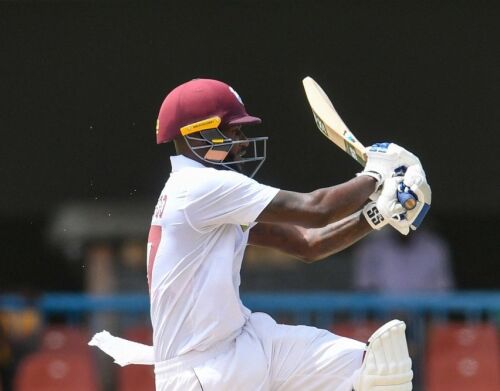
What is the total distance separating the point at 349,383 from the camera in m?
4.25

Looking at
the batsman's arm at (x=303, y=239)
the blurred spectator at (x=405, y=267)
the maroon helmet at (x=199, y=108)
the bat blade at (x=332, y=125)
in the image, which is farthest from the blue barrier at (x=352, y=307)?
the maroon helmet at (x=199, y=108)

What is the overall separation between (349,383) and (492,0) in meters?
6.00

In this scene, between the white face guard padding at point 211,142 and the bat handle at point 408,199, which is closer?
the bat handle at point 408,199

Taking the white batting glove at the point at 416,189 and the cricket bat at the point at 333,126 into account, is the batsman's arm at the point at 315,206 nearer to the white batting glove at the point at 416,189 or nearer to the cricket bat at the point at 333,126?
the white batting glove at the point at 416,189

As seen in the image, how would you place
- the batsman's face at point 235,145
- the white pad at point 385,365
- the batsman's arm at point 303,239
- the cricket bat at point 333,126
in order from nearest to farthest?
the white pad at point 385,365, the batsman's face at point 235,145, the cricket bat at point 333,126, the batsman's arm at point 303,239

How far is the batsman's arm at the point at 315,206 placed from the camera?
4.23 meters

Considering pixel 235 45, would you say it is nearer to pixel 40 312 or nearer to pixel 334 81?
pixel 334 81

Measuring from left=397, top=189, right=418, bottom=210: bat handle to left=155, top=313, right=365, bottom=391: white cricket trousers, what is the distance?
0.52 m

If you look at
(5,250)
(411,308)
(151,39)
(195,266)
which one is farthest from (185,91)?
(5,250)

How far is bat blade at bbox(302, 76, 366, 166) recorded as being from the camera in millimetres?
4634

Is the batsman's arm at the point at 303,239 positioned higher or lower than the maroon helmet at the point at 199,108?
lower

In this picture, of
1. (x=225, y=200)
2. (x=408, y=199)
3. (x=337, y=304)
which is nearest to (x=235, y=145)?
(x=225, y=200)

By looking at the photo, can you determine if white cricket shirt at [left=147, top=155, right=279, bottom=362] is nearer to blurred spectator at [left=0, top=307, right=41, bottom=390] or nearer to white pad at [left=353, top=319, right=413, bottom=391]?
white pad at [left=353, top=319, right=413, bottom=391]

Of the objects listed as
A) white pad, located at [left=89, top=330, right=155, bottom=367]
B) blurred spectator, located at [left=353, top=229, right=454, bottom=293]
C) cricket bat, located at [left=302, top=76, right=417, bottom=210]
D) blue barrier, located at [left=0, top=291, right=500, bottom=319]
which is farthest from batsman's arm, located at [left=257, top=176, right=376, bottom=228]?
blurred spectator, located at [left=353, top=229, right=454, bottom=293]
